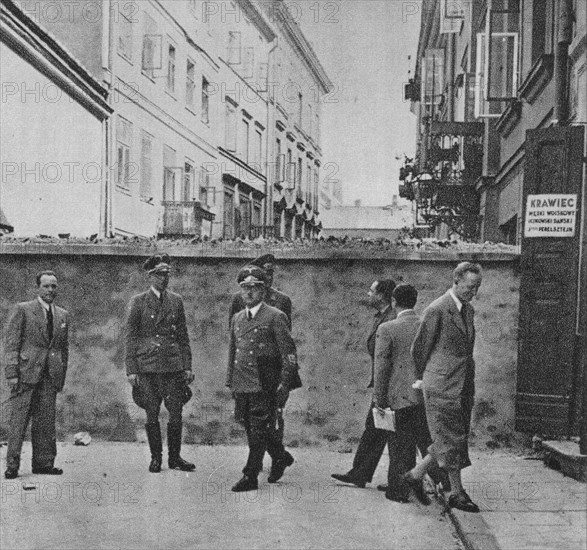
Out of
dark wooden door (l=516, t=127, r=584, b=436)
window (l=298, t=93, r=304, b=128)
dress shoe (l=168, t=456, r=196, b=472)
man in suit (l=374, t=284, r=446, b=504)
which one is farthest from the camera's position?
window (l=298, t=93, r=304, b=128)

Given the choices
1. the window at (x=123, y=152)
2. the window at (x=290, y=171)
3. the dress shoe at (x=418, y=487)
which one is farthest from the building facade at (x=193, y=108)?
the dress shoe at (x=418, y=487)

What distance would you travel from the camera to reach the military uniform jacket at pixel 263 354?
25.5 feet

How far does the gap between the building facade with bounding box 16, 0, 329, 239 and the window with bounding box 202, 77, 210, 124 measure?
4 centimetres

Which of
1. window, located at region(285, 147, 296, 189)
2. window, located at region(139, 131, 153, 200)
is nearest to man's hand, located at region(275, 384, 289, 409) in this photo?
window, located at region(139, 131, 153, 200)

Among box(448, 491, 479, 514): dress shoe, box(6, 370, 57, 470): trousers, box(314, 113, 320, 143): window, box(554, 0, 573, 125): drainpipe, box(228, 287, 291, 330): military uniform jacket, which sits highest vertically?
box(314, 113, 320, 143): window

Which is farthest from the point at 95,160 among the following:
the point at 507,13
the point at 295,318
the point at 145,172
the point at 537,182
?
the point at 537,182

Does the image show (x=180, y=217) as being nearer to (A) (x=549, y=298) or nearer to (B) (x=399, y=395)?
(A) (x=549, y=298)

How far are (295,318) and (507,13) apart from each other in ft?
20.7

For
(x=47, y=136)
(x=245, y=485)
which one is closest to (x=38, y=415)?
(x=245, y=485)

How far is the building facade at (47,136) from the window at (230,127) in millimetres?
12762

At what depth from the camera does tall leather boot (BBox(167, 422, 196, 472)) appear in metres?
8.59

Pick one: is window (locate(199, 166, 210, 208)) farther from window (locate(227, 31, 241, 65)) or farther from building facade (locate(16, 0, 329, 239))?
window (locate(227, 31, 241, 65))

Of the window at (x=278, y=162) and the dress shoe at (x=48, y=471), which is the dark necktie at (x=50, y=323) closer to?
the dress shoe at (x=48, y=471)

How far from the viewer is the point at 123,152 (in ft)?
78.7
